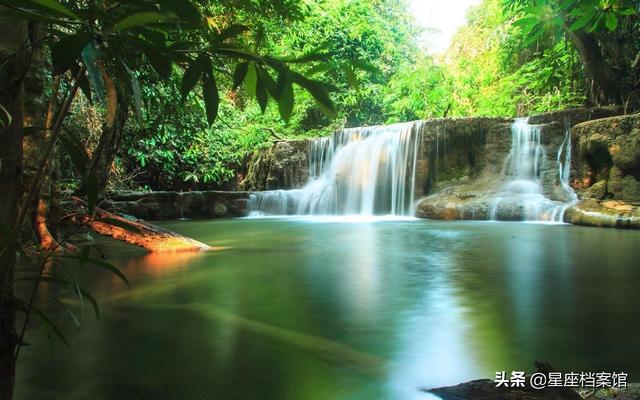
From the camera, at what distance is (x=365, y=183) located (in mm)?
11547

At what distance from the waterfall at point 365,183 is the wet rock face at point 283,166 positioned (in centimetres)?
119

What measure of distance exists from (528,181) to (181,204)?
7.47 meters

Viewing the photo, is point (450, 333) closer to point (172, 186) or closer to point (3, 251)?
point (3, 251)

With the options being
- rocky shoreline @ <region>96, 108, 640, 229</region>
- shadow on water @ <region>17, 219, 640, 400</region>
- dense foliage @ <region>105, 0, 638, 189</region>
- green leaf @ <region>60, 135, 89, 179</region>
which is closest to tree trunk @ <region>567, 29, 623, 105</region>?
dense foliage @ <region>105, 0, 638, 189</region>

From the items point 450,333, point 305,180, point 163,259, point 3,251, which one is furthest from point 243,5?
point 305,180

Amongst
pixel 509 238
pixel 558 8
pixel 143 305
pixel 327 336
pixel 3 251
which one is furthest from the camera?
pixel 509 238

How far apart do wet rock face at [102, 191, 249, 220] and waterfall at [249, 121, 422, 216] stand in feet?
1.39

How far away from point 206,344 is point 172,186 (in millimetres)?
12248

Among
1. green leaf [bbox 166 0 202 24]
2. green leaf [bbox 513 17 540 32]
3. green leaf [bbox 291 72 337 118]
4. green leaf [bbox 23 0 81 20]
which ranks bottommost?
green leaf [bbox 291 72 337 118]

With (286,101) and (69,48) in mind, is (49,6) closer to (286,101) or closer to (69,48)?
(69,48)

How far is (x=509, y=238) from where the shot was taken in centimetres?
552

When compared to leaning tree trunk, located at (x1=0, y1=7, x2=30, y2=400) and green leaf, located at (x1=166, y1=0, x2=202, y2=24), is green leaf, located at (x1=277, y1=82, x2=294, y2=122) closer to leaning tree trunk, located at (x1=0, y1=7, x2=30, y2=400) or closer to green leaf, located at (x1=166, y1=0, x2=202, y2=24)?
green leaf, located at (x1=166, y1=0, x2=202, y2=24)

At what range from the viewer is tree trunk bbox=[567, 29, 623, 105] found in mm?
9594

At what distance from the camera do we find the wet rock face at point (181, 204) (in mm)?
9580
